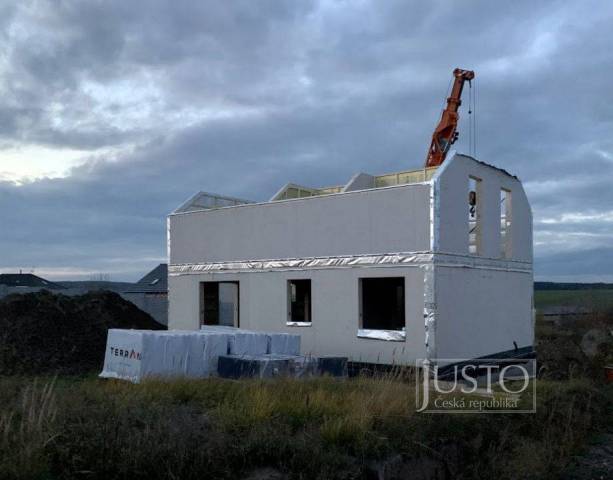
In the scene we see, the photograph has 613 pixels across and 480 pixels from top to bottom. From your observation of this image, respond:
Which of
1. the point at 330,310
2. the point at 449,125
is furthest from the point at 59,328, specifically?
the point at 449,125

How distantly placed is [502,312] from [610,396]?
3465 millimetres

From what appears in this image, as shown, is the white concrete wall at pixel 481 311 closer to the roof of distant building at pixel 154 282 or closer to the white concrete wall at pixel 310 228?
the white concrete wall at pixel 310 228

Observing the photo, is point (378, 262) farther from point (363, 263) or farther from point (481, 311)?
point (481, 311)

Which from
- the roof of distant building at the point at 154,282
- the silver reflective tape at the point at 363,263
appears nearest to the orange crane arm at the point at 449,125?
the silver reflective tape at the point at 363,263

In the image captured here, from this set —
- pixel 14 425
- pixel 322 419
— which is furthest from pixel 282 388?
pixel 14 425

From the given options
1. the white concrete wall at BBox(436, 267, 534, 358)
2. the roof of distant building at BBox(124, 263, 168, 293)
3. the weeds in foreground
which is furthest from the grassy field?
the roof of distant building at BBox(124, 263, 168, 293)

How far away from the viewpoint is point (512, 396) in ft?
39.6

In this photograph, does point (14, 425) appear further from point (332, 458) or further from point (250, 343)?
point (250, 343)

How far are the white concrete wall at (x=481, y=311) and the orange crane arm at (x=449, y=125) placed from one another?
6.80m

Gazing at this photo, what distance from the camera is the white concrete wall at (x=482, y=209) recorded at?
1488 cm

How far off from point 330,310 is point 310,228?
2.27 m

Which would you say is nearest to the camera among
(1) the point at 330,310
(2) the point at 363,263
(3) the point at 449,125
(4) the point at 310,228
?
(2) the point at 363,263

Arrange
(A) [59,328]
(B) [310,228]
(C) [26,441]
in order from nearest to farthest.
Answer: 1. (C) [26,441]
2. (B) [310,228]
3. (A) [59,328]

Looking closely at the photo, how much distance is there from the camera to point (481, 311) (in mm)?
16172
